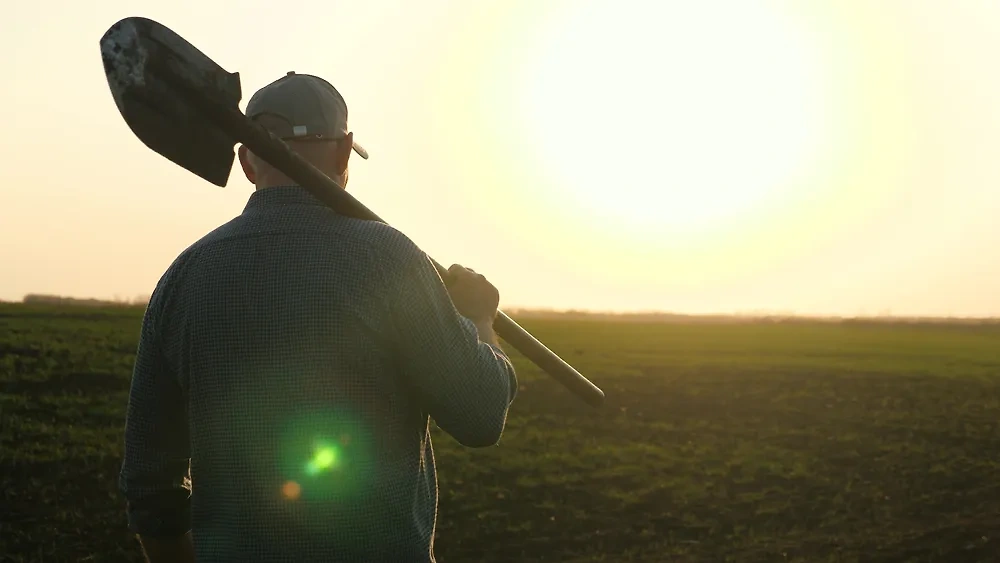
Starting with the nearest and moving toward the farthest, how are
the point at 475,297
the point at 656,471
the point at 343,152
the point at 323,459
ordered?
the point at 323,459
the point at 343,152
the point at 475,297
the point at 656,471

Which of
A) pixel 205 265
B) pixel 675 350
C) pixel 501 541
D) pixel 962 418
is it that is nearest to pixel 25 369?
pixel 501 541

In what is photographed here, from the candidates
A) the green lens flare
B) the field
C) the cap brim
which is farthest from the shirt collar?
the field

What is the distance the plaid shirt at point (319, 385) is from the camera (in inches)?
88.7

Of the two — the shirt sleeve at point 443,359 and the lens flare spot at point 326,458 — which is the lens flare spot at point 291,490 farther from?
the shirt sleeve at point 443,359

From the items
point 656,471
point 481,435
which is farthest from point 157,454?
point 656,471

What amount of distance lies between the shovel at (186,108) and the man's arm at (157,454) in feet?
1.36

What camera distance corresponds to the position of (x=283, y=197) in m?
2.48

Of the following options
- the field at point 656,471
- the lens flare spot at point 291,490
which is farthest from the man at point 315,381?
the field at point 656,471

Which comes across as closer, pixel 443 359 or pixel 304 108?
pixel 443 359

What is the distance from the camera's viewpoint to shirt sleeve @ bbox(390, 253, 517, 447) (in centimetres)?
229

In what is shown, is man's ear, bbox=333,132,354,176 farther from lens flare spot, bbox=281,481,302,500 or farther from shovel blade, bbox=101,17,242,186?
lens flare spot, bbox=281,481,302,500

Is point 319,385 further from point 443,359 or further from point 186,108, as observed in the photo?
point 186,108

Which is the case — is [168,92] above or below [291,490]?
above

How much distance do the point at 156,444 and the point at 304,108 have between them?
93cm
